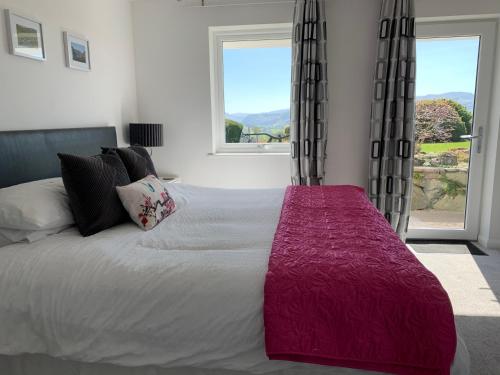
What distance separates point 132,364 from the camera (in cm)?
131

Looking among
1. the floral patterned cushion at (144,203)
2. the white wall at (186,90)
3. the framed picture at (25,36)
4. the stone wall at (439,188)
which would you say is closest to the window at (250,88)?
the white wall at (186,90)

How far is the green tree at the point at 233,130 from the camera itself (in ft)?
13.0

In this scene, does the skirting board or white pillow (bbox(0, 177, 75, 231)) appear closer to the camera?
white pillow (bbox(0, 177, 75, 231))

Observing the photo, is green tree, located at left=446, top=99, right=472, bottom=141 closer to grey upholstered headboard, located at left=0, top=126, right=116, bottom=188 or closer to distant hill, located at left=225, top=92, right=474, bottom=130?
distant hill, located at left=225, top=92, right=474, bottom=130

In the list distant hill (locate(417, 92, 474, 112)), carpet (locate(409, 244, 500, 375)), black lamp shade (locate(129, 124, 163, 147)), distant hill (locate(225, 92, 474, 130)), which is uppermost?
distant hill (locate(417, 92, 474, 112))

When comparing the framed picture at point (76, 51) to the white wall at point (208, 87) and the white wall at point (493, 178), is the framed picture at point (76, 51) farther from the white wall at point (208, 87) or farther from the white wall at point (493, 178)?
the white wall at point (493, 178)

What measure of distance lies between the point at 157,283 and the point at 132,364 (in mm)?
296

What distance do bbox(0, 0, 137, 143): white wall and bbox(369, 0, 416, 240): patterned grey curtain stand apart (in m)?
2.33

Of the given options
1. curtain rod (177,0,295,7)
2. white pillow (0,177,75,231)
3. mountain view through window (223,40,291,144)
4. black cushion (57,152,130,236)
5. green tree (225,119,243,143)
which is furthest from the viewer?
green tree (225,119,243,143)

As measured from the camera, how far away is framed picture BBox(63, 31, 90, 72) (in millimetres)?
2602

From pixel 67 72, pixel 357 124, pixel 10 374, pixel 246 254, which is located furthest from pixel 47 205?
pixel 357 124

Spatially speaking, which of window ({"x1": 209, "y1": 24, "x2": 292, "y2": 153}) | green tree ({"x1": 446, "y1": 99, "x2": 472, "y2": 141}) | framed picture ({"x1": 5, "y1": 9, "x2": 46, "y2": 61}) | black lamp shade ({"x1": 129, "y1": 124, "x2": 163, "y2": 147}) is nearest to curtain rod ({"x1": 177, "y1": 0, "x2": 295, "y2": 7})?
window ({"x1": 209, "y1": 24, "x2": 292, "y2": 153})

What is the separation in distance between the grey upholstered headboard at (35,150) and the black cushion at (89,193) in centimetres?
40

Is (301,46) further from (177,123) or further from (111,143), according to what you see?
(111,143)
